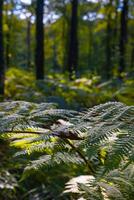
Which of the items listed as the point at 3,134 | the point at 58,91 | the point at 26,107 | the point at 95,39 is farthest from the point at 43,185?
the point at 95,39

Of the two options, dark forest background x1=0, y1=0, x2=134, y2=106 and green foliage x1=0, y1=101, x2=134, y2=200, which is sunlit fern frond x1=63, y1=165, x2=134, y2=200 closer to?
green foliage x1=0, y1=101, x2=134, y2=200

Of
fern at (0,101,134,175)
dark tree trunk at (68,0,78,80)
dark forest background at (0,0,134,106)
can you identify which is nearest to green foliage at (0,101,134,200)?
fern at (0,101,134,175)

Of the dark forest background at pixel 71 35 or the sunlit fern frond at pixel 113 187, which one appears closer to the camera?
the sunlit fern frond at pixel 113 187

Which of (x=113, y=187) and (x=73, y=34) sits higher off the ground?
(x=73, y=34)

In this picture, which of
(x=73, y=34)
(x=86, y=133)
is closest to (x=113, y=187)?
(x=86, y=133)

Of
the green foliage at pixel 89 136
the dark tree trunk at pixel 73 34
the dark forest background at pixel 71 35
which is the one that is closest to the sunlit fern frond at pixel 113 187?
the green foliage at pixel 89 136

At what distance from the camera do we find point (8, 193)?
12.9 ft

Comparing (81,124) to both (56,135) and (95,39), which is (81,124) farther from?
(95,39)

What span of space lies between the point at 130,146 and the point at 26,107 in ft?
3.17

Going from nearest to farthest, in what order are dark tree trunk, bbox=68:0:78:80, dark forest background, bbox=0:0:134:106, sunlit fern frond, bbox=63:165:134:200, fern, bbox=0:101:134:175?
fern, bbox=0:101:134:175, sunlit fern frond, bbox=63:165:134:200, dark forest background, bbox=0:0:134:106, dark tree trunk, bbox=68:0:78:80

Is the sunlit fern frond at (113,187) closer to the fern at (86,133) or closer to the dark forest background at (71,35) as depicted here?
the fern at (86,133)

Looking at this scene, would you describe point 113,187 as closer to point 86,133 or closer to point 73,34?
point 86,133

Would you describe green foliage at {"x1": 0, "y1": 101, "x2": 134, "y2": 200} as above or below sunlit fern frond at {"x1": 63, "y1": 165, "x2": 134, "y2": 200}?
above

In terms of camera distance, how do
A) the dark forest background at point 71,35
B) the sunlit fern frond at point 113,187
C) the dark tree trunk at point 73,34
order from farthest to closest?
the dark tree trunk at point 73,34
the dark forest background at point 71,35
the sunlit fern frond at point 113,187
